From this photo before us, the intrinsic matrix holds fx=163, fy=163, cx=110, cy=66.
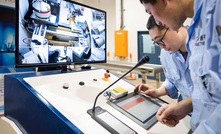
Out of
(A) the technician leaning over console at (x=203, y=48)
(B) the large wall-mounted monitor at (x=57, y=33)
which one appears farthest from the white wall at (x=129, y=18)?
(A) the technician leaning over console at (x=203, y=48)

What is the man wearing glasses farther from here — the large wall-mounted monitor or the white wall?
the white wall

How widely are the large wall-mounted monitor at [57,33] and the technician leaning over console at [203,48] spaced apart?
57 centimetres

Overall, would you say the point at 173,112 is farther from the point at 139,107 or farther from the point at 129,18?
the point at 129,18

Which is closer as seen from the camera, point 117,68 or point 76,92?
point 76,92

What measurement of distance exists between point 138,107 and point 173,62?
0.64 meters

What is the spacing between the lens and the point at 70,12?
111cm

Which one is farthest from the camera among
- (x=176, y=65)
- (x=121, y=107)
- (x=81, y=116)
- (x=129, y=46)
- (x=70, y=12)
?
(x=129, y=46)

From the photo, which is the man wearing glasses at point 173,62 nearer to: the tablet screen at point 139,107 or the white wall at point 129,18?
the tablet screen at point 139,107

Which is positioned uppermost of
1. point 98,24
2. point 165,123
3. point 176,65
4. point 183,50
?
point 98,24

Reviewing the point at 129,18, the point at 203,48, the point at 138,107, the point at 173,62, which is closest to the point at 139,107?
the point at 138,107

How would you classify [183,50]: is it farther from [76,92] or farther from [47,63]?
[47,63]

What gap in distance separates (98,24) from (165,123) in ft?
2.90

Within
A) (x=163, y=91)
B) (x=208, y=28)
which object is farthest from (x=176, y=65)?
(x=208, y=28)

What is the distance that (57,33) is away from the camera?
3.40ft
